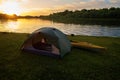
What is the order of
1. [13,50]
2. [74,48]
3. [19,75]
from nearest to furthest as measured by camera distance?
[19,75] < [13,50] < [74,48]

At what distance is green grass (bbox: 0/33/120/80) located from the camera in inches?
277

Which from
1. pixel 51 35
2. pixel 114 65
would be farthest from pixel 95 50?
pixel 51 35

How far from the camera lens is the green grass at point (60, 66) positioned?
7027 mm

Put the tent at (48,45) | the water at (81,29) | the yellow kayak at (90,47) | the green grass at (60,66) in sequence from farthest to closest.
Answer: the water at (81,29)
the yellow kayak at (90,47)
the tent at (48,45)
the green grass at (60,66)

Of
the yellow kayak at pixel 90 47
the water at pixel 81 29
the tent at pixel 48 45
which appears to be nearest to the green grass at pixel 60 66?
the tent at pixel 48 45

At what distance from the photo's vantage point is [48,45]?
35.7 ft

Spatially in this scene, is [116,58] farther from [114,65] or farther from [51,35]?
[51,35]

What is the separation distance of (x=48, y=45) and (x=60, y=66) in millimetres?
3016

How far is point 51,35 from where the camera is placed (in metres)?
9.87

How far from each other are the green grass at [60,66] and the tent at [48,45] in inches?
13.9

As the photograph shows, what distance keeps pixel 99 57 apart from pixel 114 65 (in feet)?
5.10

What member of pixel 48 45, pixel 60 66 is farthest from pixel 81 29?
pixel 60 66

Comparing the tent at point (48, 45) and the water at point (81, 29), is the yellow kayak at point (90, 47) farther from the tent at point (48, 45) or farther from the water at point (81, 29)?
the water at point (81, 29)

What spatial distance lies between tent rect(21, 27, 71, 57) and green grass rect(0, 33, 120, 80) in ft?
1.16
